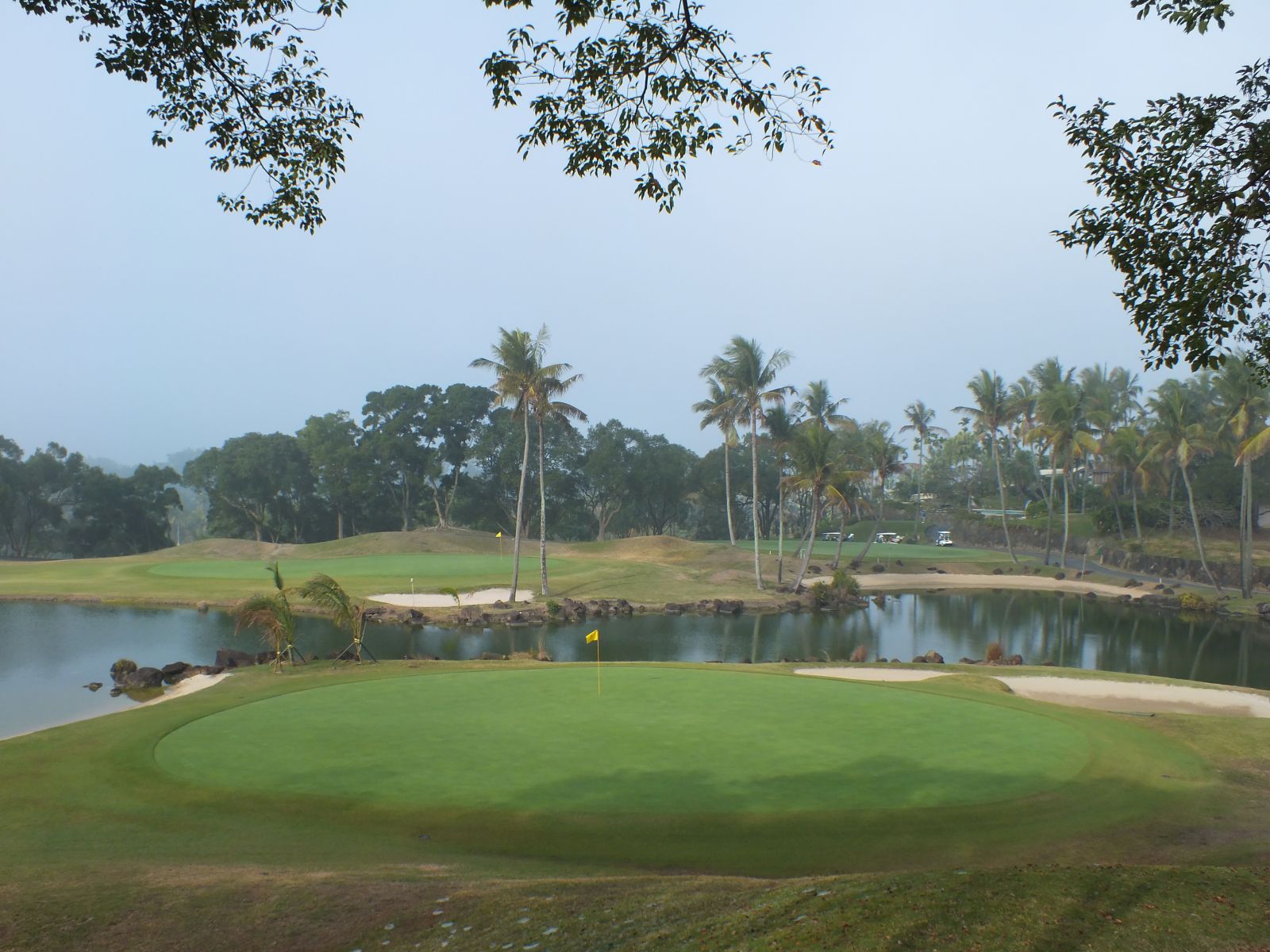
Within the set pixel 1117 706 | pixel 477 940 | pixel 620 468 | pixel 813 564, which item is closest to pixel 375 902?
pixel 477 940

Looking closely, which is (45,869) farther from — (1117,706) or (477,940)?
(1117,706)

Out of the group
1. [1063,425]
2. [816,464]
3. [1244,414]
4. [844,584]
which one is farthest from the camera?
[1063,425]

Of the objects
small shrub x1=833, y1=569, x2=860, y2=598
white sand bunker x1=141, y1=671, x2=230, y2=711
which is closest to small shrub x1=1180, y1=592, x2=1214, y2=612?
small shrub x1=833, y1=569, x2=860, y2=598

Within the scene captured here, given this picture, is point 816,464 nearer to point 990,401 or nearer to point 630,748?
point 990,401

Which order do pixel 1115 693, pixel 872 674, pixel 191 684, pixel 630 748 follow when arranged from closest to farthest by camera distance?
pixel 630 748
pixel 1115 693
pixel 191 684
pixel 872 674

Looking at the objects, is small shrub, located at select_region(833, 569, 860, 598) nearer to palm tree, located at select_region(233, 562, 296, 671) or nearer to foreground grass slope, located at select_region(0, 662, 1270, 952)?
palm tree, located at select_region(233, 562, 296, 671)

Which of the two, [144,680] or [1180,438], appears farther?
[1180,438]

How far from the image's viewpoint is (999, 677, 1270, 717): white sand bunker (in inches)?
717

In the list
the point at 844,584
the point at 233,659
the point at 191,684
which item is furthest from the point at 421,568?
the point at 191,684

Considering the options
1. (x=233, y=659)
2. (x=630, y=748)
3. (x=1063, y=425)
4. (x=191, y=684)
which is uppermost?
(x=1063, y=425)

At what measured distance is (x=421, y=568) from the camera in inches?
2090

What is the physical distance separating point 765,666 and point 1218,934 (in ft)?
50.4

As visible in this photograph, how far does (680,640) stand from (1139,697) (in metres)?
17.9

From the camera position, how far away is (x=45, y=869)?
28.0 feet
